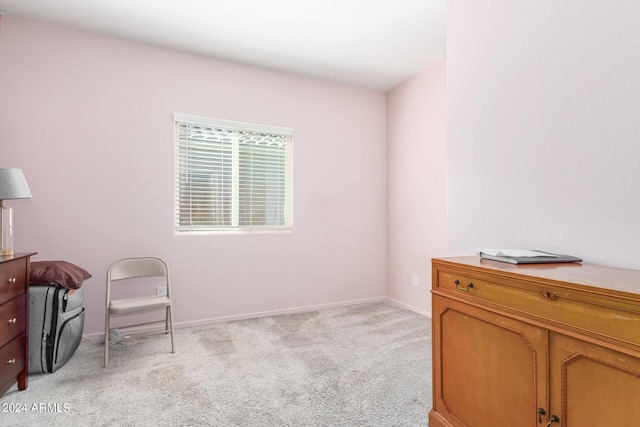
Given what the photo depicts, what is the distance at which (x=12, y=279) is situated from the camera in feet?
6.05

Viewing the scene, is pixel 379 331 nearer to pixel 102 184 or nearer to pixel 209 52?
pixel 102 184

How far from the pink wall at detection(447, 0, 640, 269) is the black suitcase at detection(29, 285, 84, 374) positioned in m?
2.70

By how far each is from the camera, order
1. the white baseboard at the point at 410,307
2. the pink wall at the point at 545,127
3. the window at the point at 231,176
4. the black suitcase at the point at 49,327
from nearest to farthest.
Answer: the pink wall at the point at 545,127 → the black suitcase at the point at 49,327 → the window at the point at 231,176 → the white baseboard at the point at 410,307

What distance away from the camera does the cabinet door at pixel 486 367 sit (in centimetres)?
112

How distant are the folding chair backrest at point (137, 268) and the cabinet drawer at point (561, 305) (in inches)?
96.1

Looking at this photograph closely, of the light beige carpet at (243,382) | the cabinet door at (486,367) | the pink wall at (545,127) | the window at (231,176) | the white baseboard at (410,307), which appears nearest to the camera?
the cabinet door at (486,367)

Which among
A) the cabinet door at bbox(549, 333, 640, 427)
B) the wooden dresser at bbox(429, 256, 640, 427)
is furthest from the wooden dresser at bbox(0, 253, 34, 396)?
the cabinet door at bbox(549, 333, 640, 427)

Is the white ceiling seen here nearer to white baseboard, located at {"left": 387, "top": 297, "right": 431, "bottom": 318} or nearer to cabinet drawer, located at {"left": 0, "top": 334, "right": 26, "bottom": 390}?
cabinet drawer, located at {"left": 0, "top": 334, "right": 26, "bottom": 390}

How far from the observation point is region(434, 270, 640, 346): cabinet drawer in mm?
898

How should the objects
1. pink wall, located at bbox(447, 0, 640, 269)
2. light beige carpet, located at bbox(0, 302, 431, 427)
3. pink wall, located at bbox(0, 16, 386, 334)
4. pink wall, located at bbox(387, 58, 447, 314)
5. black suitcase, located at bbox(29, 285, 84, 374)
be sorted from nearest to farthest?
pink wall, located at bbox(447, 0, 640, 269) < light beige carpet, located at bbox(0, 302, 431, 427) < black suitcase, located at bbox(29, 285, 84, 374) < pink wall, located at bbox(0, 16, 386, 334) < pink wall, located at bbox(387, 58, 447, 314)

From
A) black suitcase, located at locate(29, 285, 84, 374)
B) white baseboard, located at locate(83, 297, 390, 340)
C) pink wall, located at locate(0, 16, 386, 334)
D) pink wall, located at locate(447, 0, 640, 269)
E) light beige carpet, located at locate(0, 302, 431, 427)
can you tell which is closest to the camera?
pink wall, located at locate(447, 0, 640, 269)

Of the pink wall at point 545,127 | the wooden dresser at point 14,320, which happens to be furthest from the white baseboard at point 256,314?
the pink wall at point 545,127

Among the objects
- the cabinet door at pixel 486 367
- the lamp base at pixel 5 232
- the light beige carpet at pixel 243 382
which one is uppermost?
the lamp base at pixel 5 232

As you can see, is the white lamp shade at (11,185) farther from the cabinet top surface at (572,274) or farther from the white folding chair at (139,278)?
the cabinet top surface at (572,274)
